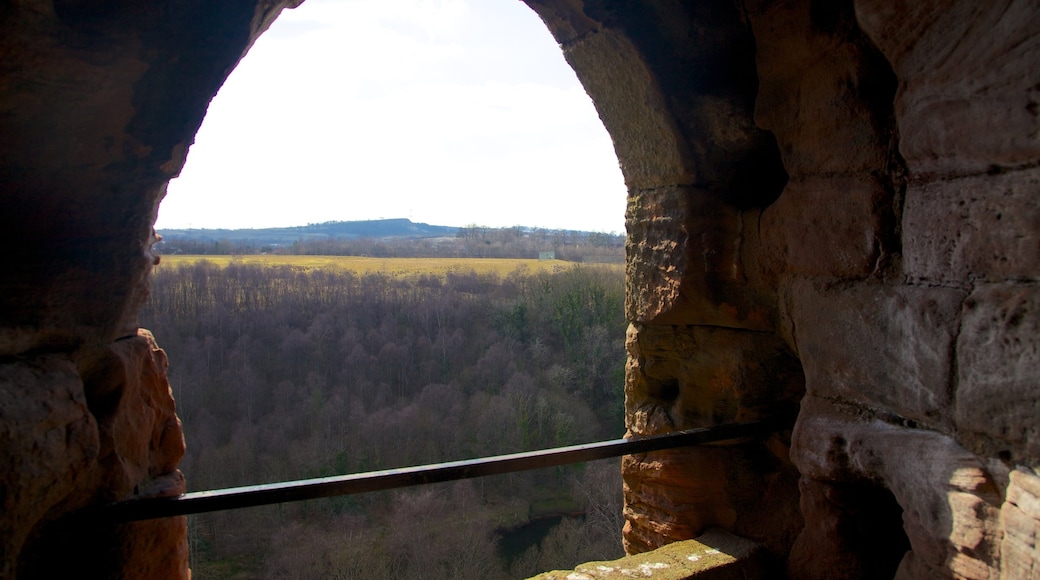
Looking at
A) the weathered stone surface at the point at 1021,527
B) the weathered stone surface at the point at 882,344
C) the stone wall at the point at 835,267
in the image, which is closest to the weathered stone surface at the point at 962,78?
the stone wall at the point at 835,267

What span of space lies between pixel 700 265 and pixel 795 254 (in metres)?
0.48

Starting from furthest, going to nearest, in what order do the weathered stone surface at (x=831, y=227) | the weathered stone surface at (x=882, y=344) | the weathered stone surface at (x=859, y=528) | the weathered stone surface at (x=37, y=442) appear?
the weathered stone surface at (x=859, y=528)
the weathered stone surface at (x=831, y=227)
the weathered stone surface at (x=882, y=344)
the weathered stone surface at (x=37, y=442)

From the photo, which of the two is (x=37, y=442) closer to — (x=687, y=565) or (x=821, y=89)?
(x=687, y=565)

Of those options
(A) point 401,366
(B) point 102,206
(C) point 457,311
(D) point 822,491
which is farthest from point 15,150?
(C) point 457,311

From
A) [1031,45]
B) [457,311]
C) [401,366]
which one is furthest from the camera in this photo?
[457,311]

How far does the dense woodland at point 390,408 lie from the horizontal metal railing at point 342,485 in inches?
745

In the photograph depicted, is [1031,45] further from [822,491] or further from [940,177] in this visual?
[822,491]

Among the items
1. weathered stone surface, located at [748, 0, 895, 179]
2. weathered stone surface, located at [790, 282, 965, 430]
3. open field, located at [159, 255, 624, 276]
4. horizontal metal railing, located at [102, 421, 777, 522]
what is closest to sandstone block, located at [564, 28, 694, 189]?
weathered stone surface, located at [748, 0, 895, 179]

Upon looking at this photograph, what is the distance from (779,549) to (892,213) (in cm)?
131

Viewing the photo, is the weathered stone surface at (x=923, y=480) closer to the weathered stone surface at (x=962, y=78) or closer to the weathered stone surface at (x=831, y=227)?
the weathered stone surface at (x=831, y=227)

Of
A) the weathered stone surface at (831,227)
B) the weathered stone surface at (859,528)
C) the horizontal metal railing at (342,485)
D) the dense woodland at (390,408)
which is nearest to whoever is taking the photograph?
the horizontal metal railing at (342,485)

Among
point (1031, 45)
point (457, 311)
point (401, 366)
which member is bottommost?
point (401, 366)

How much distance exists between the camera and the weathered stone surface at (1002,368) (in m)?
1.29

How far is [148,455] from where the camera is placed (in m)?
1.90
